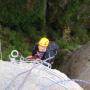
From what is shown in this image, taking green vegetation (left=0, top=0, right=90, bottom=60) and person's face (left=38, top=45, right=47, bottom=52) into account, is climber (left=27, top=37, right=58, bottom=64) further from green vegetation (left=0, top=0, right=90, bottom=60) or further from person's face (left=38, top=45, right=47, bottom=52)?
green vegetation (left=0, top=0, right=90, bottom=60)

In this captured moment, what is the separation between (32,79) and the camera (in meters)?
4.99

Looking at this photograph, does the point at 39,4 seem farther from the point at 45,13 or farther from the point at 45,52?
the point at 45,52

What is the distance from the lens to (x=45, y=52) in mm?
8211

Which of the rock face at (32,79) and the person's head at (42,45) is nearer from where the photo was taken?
the rock face at (32,79)

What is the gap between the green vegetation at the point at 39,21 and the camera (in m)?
15.0

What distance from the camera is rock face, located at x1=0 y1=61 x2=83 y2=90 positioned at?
488 cm

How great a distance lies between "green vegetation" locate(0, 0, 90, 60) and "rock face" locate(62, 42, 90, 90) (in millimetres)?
3758

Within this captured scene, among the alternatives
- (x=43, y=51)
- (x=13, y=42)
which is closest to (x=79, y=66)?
(x=43, y=51)

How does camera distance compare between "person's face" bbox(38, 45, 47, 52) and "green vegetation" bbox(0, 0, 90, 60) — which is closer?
"person's face" bbox(38, 45, 47, 52)

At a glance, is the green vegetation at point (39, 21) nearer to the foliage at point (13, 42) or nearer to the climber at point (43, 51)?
the foliage at point (13, 42)

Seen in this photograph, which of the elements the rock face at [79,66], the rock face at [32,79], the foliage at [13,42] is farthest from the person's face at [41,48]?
the foliage at [13,42]

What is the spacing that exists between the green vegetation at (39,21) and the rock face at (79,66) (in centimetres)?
376

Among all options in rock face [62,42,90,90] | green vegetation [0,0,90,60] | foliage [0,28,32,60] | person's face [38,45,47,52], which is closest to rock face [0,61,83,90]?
rock face [62,42,90,90]

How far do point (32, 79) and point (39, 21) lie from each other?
11419mm
